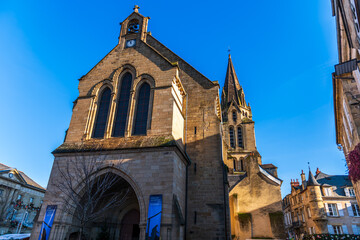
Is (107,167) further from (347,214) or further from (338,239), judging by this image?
(347,214)

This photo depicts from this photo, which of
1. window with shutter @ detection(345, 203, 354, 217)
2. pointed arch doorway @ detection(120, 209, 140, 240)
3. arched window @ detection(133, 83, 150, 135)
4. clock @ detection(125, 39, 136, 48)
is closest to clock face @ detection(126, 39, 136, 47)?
clock @ detection(125, 39, 136, 48)

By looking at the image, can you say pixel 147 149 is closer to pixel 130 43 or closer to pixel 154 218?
pixel 154 218

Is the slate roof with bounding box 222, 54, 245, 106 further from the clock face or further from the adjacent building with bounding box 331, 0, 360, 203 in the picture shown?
the adjacent building with bounding box 331, 0, 360, 203

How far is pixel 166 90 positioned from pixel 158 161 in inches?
163

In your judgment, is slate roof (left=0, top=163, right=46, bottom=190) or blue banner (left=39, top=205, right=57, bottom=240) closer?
blue banner (left=39, top=205, right=57, bottom=240)

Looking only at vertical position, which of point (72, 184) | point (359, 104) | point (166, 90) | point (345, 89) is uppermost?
point (166, 90)

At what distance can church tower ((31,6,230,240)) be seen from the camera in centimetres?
1079

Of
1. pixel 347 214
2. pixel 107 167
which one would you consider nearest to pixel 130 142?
pixel 107 167

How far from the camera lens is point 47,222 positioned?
10.9 meters

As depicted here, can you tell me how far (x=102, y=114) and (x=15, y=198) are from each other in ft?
78.0

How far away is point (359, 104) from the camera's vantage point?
9766mm

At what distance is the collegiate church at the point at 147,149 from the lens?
1081 centimetres

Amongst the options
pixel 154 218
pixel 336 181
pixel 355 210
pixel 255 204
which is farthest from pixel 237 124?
pixel 154 218

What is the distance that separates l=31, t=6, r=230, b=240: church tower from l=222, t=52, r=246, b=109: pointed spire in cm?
2822
